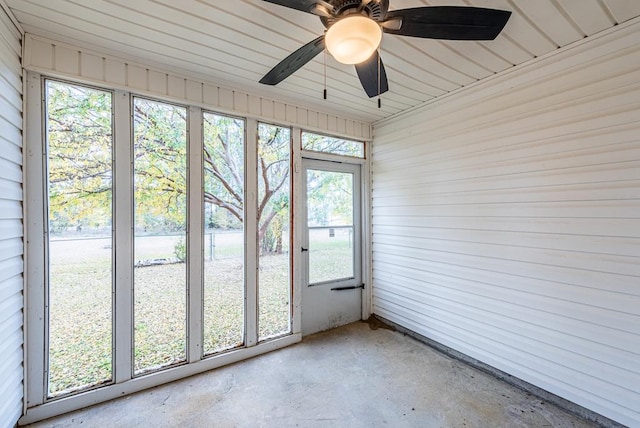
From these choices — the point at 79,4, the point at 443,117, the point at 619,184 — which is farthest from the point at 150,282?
the point at 619,184

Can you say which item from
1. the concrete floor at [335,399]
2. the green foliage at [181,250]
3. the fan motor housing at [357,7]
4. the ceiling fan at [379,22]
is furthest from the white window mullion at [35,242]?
the fan motor housing at [357,7]

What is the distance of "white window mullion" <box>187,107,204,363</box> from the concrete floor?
13.5 inches

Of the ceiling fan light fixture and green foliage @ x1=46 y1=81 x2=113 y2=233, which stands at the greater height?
the ceiling fan light fixture

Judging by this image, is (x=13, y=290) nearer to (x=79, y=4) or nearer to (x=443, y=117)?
(x=79, y=4)

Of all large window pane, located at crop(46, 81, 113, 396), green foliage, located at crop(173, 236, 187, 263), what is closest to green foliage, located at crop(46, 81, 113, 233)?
large window pane, located at crop(46, 81, 113, 396)

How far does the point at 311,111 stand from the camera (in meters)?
3.23

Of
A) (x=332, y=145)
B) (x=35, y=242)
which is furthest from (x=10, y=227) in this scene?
(x=332, y=145)

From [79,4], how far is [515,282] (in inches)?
141

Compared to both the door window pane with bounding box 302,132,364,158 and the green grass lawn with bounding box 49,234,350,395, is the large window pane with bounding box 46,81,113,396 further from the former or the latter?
the door window pane with bounding box 302,132,364,158

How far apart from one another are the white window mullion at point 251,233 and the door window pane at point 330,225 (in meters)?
0.71

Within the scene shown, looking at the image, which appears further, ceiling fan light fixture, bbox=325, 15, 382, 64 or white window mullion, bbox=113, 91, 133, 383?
white window mullion, bbox=113, 91, 133, 383

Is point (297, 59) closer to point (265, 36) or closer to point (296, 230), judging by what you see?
point (265, 36)

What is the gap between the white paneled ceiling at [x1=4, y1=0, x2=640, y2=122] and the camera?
1657 mm

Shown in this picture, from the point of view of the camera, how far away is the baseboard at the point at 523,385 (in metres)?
1.93
